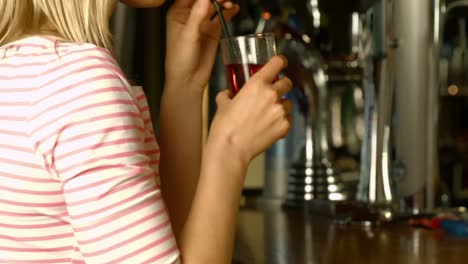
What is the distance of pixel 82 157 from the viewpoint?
A: 73 centimetres

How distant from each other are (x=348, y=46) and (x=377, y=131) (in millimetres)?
509

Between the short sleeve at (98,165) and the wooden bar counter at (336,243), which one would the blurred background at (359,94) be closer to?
the wooden bar counter at (336,243)

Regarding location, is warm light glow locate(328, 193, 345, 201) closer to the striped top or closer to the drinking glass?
the drinking glass

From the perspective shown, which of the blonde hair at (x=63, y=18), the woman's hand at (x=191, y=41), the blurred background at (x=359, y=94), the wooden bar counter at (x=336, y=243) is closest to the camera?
the blonde hair at (x=63, y=18)

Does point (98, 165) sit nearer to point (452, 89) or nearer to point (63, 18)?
point (63, 18)

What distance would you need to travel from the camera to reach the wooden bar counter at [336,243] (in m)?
1.25

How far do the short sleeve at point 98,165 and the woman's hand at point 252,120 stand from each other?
0.45ft

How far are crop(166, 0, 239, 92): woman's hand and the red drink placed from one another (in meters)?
0.16

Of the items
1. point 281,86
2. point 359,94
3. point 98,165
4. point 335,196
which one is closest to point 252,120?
point 281,86

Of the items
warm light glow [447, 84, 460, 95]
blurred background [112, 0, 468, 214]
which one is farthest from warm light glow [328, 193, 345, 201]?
warm light glow [447, 84, 460, 95]

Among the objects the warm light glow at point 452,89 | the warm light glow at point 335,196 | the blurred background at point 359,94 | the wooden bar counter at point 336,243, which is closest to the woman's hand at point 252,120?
the wooden bar counter at point 336,243

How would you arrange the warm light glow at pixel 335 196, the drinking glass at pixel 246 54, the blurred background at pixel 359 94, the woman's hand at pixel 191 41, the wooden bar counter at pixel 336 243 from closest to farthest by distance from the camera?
the drinking glass at pixel 246 54
the woman's hand at pixel 191 41
the wooden bar counter at pixel 336 243
the blurred background at pixel 359 94
the warm light glow at pixel 335 196

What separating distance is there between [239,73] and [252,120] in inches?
4.6

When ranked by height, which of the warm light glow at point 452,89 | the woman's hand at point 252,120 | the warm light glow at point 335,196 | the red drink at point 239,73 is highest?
the red drink at point 239,73
